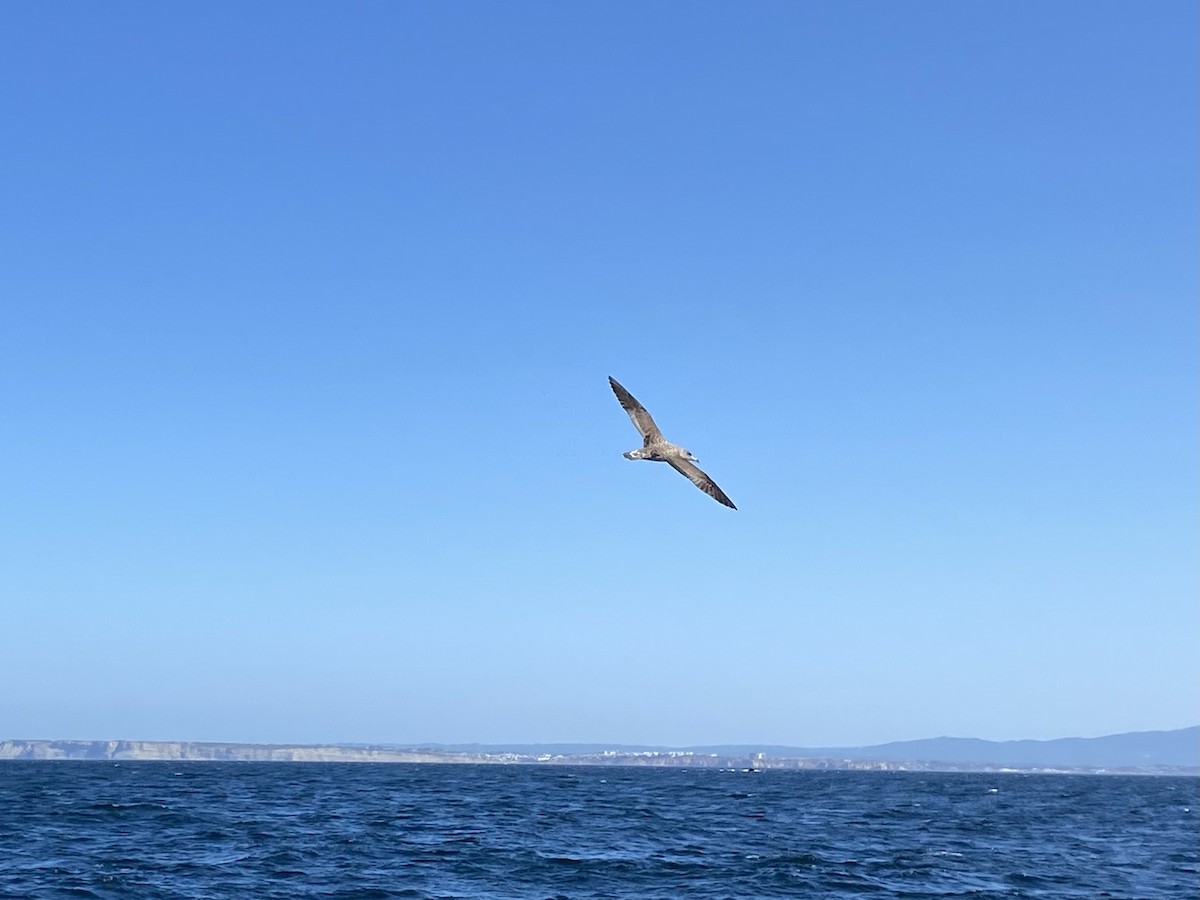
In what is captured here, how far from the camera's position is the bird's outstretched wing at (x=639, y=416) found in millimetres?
23031

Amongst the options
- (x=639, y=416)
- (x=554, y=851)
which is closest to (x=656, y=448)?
(x=639, y=416)

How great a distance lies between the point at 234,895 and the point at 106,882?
499 centimetres

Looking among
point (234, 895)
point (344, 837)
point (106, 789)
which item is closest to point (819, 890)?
point (234, 895)

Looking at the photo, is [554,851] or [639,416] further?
[554,851]

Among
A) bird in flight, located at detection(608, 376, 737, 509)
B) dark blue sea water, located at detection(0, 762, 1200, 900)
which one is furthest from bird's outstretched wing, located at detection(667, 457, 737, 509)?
dark blue sea water, located at detection(0, 762, 1200, 900)

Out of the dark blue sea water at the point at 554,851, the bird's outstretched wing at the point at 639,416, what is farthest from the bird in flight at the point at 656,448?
the dark blue sea water at the point at 554,851

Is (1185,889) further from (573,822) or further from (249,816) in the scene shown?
(249,816)

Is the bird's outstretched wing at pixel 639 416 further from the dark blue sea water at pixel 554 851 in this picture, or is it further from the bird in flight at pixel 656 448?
the dark blue sea water at pixel 554 851

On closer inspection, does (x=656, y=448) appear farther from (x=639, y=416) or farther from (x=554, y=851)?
(x=554, y=851)

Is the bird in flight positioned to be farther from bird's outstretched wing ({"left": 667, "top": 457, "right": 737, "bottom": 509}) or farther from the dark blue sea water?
the dark blue sea water

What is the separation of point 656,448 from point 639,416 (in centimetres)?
74

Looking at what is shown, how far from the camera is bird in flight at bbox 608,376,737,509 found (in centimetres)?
2303

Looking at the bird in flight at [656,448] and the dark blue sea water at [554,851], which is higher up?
the bird in flight at [656,448]

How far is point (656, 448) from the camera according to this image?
23.2 metres
